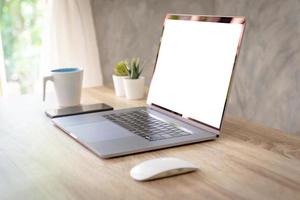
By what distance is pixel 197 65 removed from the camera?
1210 millimetres

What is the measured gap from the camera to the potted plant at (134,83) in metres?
1.50

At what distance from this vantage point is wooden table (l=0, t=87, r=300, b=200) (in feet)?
2.59

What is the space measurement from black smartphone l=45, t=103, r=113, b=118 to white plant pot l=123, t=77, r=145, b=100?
131mm

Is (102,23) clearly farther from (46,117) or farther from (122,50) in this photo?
(46,117)

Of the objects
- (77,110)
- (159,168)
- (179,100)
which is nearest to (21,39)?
(77,110)

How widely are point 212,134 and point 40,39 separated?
163 centimetres

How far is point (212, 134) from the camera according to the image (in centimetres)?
108

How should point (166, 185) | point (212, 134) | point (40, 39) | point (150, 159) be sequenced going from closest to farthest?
point (166, 185) < point (150, 159) < point (212, 134) < point (40, 39)

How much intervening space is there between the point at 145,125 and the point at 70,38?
1.23 meters


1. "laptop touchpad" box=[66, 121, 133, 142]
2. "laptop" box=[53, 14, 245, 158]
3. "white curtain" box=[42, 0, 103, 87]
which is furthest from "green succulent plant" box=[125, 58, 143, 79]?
"white curtain" box=[42, 0, 103, 87]

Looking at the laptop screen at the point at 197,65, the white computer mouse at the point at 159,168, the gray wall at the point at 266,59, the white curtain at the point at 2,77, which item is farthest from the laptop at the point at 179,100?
the white curtain at the point at 2,77

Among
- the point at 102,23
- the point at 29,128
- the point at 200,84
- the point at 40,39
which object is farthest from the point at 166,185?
the point at 40,39

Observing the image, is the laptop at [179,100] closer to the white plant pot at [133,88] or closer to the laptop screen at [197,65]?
the laptop screen at [197,65]

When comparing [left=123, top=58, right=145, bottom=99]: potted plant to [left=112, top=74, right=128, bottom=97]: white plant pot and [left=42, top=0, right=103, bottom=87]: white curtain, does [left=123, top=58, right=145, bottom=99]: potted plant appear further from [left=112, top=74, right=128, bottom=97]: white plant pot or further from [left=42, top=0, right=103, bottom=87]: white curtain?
[left=42, top=0, right=103, bottom=87]: white curtain
